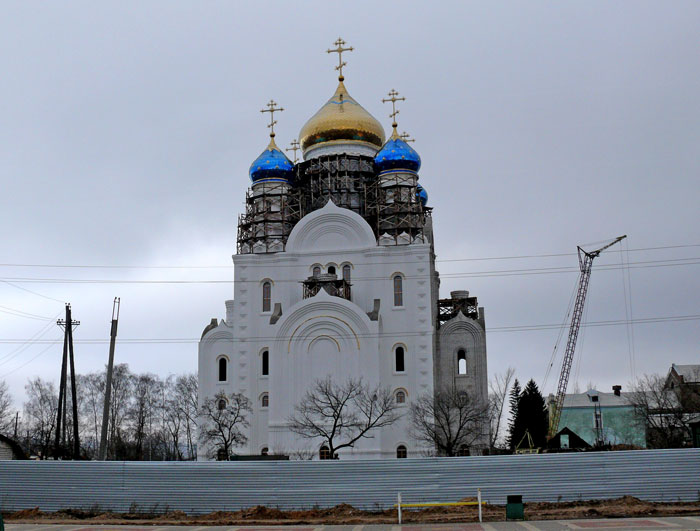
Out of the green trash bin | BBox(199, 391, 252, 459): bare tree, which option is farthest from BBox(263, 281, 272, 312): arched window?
the green trash bin

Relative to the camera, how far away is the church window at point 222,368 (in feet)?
150

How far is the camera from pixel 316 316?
1687 inches

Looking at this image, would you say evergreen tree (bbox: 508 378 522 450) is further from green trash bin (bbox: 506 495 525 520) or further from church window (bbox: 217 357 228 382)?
green trash bin (bbox: 506 495 525 520)

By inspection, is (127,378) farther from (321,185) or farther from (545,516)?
(545,516)

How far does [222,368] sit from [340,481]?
75.2 ft

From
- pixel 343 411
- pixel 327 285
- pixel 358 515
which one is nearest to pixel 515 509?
pixel 358 515

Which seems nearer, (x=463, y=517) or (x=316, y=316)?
(x=463, y=517)

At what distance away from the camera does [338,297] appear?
42.9 m

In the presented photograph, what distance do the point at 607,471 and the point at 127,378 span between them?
55.4 m

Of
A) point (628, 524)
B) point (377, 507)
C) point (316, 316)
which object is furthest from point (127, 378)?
point (628, 524)

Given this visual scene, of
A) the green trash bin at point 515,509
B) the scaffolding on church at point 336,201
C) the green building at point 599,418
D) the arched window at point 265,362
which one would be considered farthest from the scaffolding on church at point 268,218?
the green building at point 599,418

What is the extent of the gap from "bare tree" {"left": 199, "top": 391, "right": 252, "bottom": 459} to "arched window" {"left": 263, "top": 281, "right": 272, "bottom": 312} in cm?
493

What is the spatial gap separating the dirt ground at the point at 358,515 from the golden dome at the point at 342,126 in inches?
1139

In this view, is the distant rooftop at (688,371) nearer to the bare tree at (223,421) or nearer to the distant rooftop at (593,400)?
the distant rooftop at (593,400)
